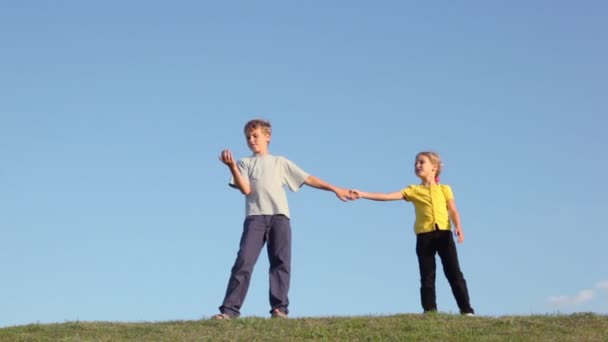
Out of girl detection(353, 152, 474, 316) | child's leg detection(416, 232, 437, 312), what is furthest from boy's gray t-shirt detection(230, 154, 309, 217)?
child's leg detection(416, 232, 437, 312)

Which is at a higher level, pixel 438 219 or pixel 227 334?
pixel 438 219

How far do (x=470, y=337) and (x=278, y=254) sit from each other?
346cm

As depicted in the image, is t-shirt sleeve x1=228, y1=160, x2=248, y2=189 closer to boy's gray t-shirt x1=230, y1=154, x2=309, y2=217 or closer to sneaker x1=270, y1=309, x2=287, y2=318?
boy's gray t-shirt x1=230, y1=154, x2=309, y2=217

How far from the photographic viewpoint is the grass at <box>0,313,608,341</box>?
15.2 m

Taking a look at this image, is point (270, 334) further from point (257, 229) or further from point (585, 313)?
point (585, 313)

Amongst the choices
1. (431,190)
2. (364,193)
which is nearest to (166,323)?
(364,193)

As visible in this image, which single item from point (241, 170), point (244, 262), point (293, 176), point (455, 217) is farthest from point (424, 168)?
point (244, 262)

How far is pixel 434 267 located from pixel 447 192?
1308 mm

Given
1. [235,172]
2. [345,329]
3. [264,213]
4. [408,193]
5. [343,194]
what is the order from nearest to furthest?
1. [345,329]
2. [235,172]
3. [264,213]
4. [343,194]
5. [408,193]

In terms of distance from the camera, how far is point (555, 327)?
1598 centimetres

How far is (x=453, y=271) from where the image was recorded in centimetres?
1786

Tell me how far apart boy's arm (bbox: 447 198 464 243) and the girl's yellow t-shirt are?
66mm

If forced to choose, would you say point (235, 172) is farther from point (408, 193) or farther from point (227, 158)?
point (408, 193)

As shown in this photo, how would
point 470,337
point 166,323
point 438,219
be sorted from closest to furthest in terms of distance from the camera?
point 470,337, point 166,323, point 438,219
